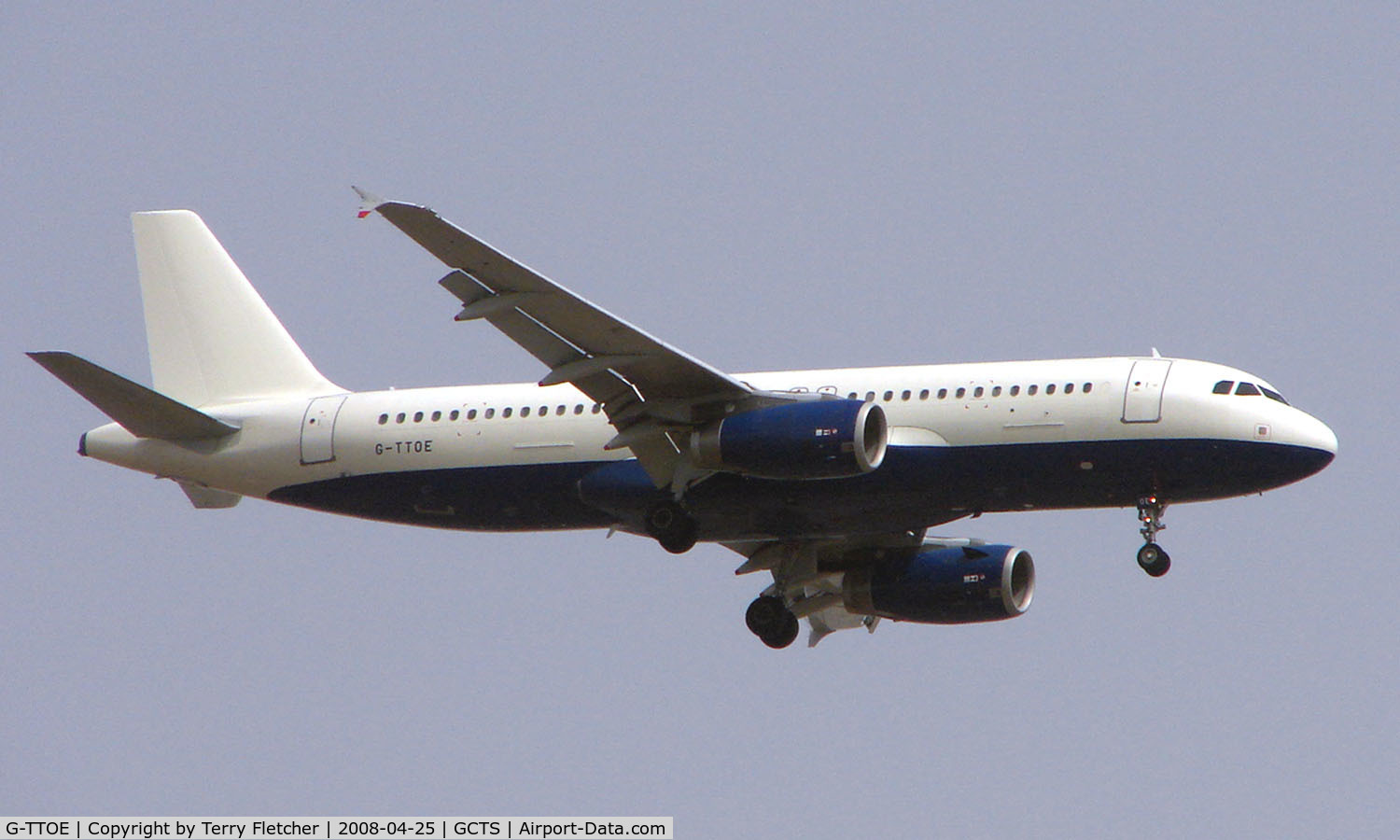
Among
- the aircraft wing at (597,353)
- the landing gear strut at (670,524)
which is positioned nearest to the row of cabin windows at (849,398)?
the aircraft wing at (597,353)

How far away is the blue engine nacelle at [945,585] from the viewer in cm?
4341

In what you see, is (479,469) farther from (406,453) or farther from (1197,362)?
(1197,362)

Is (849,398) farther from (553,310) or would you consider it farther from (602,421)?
(553,310)

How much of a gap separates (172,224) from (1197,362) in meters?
21.6

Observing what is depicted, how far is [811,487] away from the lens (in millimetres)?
39188

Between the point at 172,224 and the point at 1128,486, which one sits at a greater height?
the point at 172,224

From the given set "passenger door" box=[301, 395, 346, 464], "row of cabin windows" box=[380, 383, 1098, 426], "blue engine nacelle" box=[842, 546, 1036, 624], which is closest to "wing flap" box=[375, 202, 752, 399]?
"row of cabin windows" box=[380, 383, 1098, 426]

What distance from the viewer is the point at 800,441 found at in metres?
37.3

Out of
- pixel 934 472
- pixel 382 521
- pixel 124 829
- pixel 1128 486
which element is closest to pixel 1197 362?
pixel 1128 486

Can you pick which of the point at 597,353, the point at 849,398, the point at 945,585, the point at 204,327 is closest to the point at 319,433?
the point at 204,327

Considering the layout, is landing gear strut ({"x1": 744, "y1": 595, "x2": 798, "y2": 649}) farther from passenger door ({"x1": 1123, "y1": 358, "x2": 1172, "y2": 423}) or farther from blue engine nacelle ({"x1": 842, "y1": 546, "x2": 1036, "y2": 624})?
passenger door ({"x1": 1123, "y1": 358, "x2": 1172, "y2": 423})

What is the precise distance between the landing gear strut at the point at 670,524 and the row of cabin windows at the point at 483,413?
2.26 meters

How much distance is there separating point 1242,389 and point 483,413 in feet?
45.5

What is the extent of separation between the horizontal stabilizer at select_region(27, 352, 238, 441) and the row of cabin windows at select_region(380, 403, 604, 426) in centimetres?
356
